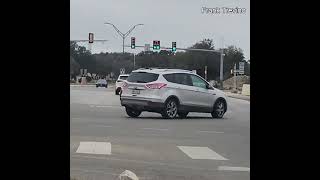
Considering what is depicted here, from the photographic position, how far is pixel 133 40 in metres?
5.69

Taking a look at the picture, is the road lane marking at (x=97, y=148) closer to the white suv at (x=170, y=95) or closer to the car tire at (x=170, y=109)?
the white suv at (x=170, y=95)

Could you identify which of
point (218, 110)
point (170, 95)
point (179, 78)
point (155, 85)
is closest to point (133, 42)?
point (179, 78)

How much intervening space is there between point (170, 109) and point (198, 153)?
113cm

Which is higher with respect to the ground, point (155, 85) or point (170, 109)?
point (155, 85)

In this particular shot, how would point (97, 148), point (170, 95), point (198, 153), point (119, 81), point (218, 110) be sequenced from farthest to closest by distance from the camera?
point (170, 95) → point (218, 110) → point (119, 81) → point (198, 153) → point (97, 148)

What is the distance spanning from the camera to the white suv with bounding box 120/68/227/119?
6.78 metres

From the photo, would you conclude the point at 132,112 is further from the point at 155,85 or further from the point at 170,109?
the point at 155,85

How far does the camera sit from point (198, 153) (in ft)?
20.4

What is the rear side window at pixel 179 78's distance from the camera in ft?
21.3

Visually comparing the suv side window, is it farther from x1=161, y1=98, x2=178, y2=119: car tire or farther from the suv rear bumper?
the suv rear bumper
